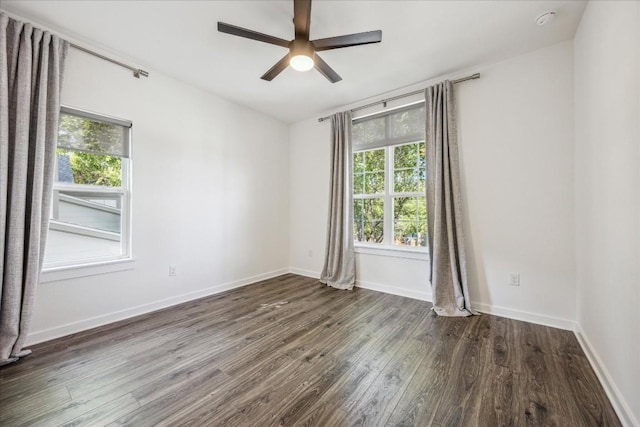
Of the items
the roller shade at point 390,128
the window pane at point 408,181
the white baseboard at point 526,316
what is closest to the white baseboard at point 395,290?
the white baseboard at point 526,316

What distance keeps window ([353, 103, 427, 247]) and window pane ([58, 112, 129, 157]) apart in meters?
2.87

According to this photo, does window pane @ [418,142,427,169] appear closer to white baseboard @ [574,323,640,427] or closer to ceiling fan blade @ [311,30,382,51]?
ceiling fan blade @ [311,30,382,51]

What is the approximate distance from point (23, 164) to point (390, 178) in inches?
143

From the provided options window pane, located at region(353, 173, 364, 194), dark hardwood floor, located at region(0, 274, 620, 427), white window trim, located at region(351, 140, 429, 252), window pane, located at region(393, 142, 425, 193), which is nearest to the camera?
dark hardwood floor, located at region(0, 274, 620, 427)

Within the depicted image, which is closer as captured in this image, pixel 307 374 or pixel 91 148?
pixel 307 374

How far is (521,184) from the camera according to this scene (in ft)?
8.40

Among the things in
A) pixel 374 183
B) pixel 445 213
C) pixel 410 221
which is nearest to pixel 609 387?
pixel 445 213

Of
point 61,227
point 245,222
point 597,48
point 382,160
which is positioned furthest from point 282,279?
point 597,48

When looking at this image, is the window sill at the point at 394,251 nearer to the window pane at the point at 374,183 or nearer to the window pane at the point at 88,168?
the window pane at the point at 374,183

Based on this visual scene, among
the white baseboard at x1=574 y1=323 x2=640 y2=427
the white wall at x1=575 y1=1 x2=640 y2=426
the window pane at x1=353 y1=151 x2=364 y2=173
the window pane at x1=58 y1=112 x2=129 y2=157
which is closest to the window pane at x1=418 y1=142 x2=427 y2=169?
the window pane at x1=353 y1=151 x2=364 y2=173

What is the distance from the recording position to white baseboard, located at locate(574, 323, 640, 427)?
4.17ft

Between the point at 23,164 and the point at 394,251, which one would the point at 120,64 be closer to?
the point at 23,164

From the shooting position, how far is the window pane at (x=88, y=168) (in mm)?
2348

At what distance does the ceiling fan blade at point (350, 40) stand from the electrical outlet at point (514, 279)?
101 inches
